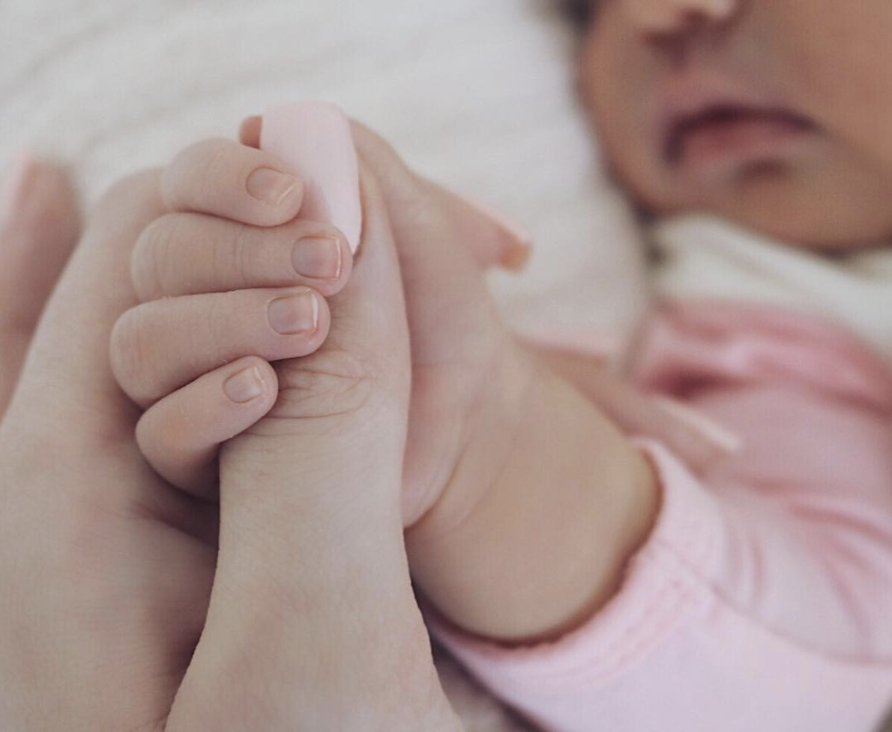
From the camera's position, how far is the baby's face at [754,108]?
0.66m

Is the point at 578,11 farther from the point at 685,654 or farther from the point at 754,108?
the point at 685,654

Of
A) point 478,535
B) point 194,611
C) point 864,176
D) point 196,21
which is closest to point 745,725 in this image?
point 478,535

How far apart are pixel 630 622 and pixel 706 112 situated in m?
0.49

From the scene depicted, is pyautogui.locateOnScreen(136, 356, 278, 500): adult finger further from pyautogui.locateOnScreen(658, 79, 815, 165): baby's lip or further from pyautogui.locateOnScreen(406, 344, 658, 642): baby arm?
pyautogui.locateOnScreen(658, 79, 815, 165): baby's lip

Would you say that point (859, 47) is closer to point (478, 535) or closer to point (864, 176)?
point (864, 176)

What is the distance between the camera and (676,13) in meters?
0.70

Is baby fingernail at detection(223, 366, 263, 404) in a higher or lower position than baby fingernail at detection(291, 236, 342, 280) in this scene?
lower

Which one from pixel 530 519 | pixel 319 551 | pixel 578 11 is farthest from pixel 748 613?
pixel 578 11

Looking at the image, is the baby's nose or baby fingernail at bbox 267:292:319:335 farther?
the baby's nose

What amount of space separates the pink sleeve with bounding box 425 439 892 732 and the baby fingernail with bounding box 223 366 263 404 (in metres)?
→ 0.21

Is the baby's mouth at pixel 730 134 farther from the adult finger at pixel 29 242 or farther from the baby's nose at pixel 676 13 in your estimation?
the adult finger at pixel 29 242

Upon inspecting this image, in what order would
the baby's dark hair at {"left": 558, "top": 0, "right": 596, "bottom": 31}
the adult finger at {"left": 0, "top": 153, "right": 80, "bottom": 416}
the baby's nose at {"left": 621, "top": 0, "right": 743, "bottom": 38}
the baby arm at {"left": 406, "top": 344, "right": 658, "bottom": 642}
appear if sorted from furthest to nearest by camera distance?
1. the baby's dark hair at {"left": 558, "top": 0, "right": 596, "bottom": 31}
2. the baby's nose at {"left": 621, "top": 0, "right": 743, "bottom": 38}
3. the adult finger at {"left": 0, "top": 153, "right": 80, "bottom": 416}
4. the baby arm at {"left": 406, "top": 344, "right": 658, "bottom": 642}

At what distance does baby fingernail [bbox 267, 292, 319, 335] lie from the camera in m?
0.35

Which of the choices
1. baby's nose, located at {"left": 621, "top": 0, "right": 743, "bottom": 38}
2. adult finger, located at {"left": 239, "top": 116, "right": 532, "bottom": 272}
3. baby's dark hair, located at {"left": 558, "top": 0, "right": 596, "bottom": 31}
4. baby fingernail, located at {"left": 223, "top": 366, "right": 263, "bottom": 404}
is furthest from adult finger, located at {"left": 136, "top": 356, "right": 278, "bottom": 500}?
baby's dark hair, located at {"left": 558, "top": 0, "right": 596, "bottom": 31}
